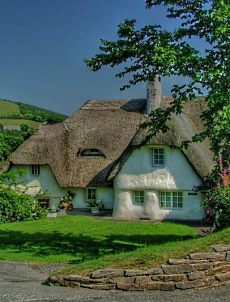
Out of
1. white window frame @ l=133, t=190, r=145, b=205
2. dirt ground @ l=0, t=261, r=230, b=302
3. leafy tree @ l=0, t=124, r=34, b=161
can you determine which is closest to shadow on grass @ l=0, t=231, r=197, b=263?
dirt ground @ l=0, t=261, r=230, b=302

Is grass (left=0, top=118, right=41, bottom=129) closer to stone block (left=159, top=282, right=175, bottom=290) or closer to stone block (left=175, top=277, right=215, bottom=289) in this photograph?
Result: stone block (left=159, top=282, right=175, bottom=290)

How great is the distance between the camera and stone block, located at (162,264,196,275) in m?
10.9

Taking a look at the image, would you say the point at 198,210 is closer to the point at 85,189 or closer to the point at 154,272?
the point at 85,189

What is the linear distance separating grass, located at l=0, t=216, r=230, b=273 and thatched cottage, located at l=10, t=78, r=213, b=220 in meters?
2.61

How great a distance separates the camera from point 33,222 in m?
32.6

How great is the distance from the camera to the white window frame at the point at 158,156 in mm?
34625

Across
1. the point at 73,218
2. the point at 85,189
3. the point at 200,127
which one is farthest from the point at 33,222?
the point at 200,127

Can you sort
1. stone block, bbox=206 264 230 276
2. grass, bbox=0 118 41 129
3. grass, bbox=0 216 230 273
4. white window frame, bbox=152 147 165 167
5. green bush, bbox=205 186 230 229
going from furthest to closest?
grass, bbox=0 118 41 129 → white window frame, bbox=152 147 165 167 → green bush, bbox=205 186 230 229 → grass, bbox=0 216 230 273 → stone block, bbox=206 264 230 276

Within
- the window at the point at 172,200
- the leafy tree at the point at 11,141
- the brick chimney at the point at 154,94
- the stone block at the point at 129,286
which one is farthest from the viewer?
the leafy tree at the point at 11,141

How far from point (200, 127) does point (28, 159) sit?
12501 millimetres

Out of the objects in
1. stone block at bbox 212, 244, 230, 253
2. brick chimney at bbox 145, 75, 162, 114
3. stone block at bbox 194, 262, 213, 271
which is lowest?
stone block at bbox 194, 262, 213, 271

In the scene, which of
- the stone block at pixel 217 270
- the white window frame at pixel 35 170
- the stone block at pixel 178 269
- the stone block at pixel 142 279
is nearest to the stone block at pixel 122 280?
the stone block at pixel 142 279

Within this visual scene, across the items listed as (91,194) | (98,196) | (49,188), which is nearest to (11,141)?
(49,188)

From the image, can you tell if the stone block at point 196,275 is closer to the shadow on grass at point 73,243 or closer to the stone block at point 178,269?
the stone block at point 178,269
